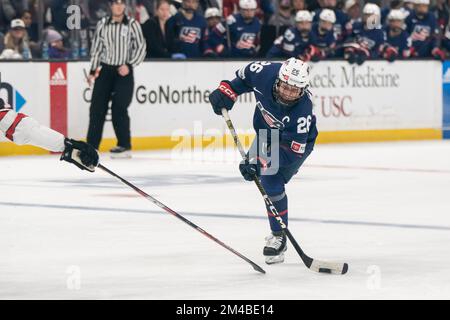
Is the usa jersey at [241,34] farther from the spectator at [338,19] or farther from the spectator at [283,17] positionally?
the spectator at [338,19]

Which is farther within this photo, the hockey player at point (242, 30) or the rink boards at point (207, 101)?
the hockey player at point (242, 30)

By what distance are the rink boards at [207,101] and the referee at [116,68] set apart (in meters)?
0.49

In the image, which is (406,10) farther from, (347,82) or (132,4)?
(132,4)

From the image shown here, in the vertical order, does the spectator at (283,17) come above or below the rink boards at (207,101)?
above

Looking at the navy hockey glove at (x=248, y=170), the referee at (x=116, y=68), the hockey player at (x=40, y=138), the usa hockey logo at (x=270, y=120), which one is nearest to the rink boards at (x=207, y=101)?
the referee at (x=116, y=68)

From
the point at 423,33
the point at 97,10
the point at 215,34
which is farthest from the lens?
the point at 423,33

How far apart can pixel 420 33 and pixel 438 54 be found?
0.47 meters

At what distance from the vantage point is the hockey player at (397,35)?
20.5 metres

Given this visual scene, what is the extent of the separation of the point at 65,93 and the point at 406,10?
20.2 feet

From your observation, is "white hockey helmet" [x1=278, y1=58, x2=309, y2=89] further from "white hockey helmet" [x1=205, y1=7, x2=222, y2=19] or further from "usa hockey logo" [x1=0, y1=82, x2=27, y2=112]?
"white hockey helmet" [x1=205, y1=7, x2=222, y2=19]

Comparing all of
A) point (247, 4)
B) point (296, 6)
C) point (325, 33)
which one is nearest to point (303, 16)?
point (325, 33)

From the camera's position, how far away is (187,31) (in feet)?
60.9

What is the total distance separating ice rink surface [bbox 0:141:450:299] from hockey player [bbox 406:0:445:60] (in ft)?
15.3

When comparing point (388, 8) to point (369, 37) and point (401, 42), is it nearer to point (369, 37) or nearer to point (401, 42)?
point (401, 42)
